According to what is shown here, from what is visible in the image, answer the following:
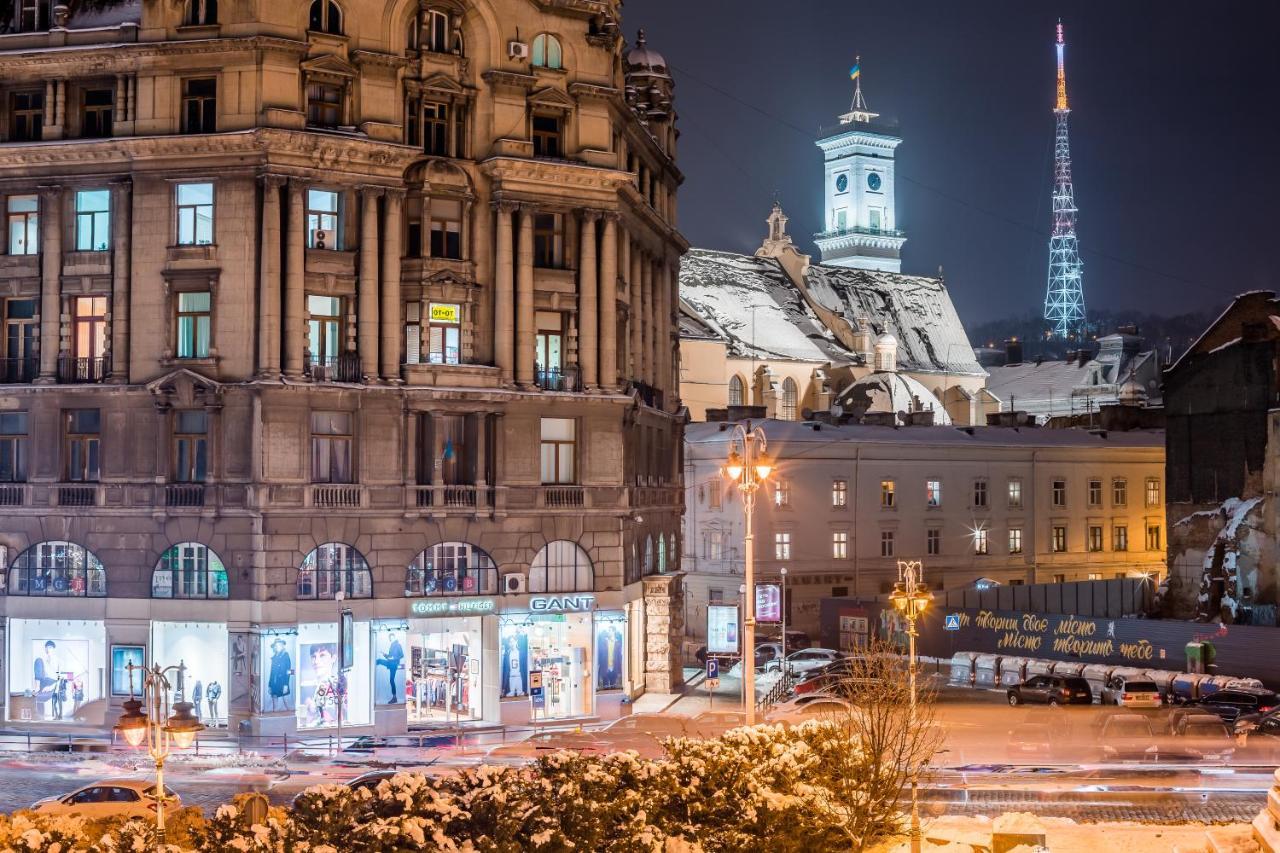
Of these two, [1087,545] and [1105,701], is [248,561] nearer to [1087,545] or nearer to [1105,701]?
[1105,701]

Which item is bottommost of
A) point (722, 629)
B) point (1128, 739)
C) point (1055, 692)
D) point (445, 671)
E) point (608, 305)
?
point (1128, 739)

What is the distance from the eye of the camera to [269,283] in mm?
48406

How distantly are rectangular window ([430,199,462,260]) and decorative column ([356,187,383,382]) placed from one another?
237 cm

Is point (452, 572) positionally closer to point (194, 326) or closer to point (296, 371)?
point (296, 371)

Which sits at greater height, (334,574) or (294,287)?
(294,287)

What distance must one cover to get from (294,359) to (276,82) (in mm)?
8890

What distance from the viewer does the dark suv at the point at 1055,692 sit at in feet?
187

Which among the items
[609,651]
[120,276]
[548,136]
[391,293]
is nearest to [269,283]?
[391,293]

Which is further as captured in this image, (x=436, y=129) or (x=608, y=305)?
(x=608, y=305)

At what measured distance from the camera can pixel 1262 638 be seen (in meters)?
60.3

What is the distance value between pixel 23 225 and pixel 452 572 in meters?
18.3

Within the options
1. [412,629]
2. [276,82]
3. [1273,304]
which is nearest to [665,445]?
[412,629]

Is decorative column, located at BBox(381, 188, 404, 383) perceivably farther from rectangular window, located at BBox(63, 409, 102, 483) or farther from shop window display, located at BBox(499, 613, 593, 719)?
rectangular window, located at BBox(63, 409, 102, 483)

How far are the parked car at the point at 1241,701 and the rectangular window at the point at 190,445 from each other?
3458cm
